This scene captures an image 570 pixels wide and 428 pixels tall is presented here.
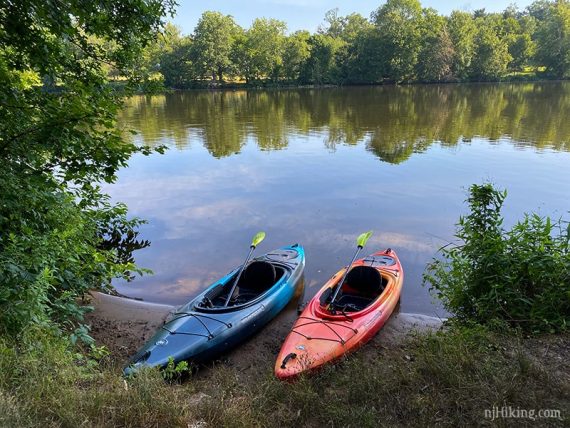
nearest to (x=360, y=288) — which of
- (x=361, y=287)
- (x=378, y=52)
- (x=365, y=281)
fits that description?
(x=361, y=287)

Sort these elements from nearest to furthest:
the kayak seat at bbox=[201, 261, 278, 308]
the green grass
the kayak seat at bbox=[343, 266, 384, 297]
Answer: the green grass → the kayak seat at bbox=[343, 266, 384, 297] → the kayak seat at bbox=[201, 261, 278, 308]

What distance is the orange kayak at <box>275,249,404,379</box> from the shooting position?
16.7 feet

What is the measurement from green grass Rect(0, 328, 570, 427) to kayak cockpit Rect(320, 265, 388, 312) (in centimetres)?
273

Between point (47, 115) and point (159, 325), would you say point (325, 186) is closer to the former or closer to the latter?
point (159, 325)

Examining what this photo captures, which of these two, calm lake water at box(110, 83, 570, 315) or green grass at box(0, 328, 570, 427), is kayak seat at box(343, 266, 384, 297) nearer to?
calm lake water at box(110, 83, 570, 315)

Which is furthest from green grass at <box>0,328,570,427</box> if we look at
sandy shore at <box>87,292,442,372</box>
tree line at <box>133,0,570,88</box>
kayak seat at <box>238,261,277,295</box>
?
tree line at <box>133,0,570,88</box>

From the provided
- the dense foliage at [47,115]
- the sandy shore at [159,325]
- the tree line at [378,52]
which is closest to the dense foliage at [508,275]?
the sandy shore at [159,325]

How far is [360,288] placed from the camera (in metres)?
6.92

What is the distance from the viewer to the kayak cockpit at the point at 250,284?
669 cm

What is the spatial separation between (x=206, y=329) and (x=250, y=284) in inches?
68.1

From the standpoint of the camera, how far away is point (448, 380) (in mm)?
3355

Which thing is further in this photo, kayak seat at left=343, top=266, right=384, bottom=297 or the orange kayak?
kayak seat at left=343, top=266, right=384, bottom=297

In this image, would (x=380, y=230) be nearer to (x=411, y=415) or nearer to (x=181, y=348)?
(x=181, y=348)

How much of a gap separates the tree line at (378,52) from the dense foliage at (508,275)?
206 ft
